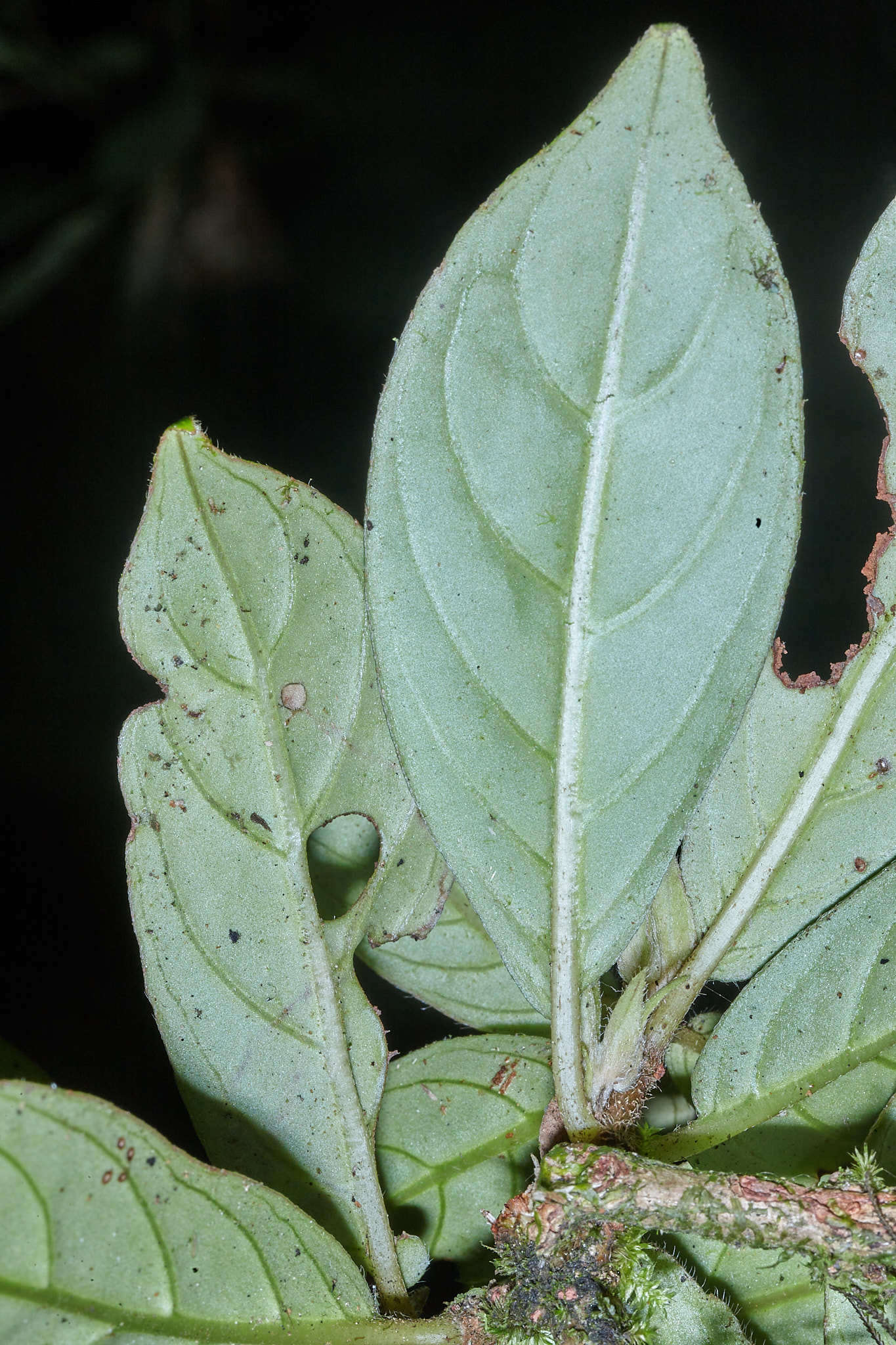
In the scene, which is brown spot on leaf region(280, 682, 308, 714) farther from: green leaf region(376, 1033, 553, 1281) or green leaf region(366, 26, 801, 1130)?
green leaf region(376, 1033, 553, 1281)

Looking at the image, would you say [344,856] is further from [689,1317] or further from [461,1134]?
[689,1317]

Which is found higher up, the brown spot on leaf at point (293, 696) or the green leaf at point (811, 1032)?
the brown spot on leaf at point (293, 696)

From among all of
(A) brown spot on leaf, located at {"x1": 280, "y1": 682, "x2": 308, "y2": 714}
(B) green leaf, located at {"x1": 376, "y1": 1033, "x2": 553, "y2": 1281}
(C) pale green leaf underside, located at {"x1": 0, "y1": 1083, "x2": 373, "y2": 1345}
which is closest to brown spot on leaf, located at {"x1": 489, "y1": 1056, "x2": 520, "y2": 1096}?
(B) green leaf, located at {"x1": 376, "y1": 1033, "x2": 553, "y2": 1281}

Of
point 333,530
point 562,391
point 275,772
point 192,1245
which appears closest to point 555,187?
point 562,391

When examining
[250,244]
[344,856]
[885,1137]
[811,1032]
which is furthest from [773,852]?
[250,244]

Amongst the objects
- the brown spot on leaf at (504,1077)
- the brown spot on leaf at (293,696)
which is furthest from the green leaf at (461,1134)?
the brown spot on leaf at (293,696)

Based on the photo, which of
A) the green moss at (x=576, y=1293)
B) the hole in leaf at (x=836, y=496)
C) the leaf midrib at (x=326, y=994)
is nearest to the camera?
the green moss at (x=576, y=1293)

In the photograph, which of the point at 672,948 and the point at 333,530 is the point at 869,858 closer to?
the point at 672,948

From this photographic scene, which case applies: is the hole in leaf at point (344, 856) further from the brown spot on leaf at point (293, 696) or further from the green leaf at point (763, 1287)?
the green leaf at point (763, 1287)
